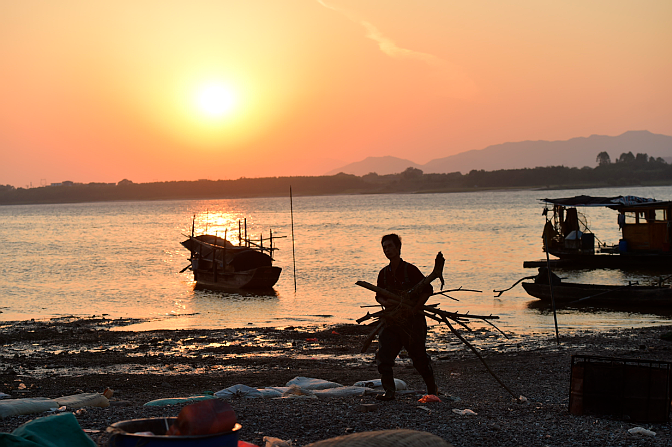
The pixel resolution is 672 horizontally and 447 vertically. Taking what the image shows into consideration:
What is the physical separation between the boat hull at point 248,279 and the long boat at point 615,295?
13375mm

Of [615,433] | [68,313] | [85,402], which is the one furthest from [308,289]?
[615,433]

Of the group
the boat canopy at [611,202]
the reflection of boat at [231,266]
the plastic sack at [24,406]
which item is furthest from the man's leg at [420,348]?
the boat canopy at [611,202]

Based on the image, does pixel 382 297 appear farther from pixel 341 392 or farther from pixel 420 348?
pixel 341 392

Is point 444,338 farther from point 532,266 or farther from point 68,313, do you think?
point 532,266

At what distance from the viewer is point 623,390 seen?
707 centimetres

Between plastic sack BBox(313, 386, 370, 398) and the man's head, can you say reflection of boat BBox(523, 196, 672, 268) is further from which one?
the man's head

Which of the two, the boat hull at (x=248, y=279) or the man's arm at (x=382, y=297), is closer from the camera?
the man's arm at (x=382, y=297)

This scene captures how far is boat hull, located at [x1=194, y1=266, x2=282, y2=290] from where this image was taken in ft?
97.3

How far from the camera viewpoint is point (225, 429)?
4195mm

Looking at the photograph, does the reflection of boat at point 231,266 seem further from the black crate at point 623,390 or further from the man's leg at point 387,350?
the black crate at point 623,390

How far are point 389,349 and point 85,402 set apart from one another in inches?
158

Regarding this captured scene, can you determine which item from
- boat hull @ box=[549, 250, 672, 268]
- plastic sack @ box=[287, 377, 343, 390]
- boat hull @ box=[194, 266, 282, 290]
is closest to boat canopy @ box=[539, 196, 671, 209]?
boat hull @ box=[549, 250, 672, 268]

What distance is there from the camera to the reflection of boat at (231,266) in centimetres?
2977

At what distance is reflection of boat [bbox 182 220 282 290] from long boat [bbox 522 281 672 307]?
13.4 meters
